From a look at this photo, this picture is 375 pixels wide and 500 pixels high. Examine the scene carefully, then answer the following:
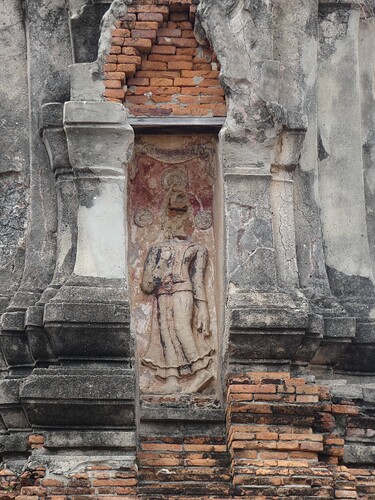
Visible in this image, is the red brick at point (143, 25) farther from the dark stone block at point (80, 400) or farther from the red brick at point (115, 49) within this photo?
the dark stone block at point (80, 400)

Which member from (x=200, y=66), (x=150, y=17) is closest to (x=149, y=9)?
(x=150, y=17)

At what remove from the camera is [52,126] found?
1549 cm

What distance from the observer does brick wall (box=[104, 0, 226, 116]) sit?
15445mm

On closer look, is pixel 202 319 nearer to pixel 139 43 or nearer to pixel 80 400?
pixel 80 400

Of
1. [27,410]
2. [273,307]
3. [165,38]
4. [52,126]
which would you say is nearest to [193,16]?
[165,38]

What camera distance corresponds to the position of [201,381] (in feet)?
50.5

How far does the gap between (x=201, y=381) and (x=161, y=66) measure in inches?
101

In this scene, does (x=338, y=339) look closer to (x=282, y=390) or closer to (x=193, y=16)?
(x=282, y=390)

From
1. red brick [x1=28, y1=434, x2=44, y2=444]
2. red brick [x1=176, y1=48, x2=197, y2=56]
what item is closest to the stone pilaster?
red brick [x1=176, y1=48, x2=197, y2=56]

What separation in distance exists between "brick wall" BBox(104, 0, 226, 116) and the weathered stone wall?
18 millimetres

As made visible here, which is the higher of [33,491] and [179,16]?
[179,16]

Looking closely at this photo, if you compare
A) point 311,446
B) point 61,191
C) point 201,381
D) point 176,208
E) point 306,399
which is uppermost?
point 61,191

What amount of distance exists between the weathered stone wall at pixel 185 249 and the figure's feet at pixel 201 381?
1.1 inches

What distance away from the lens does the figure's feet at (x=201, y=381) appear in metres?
15.4
